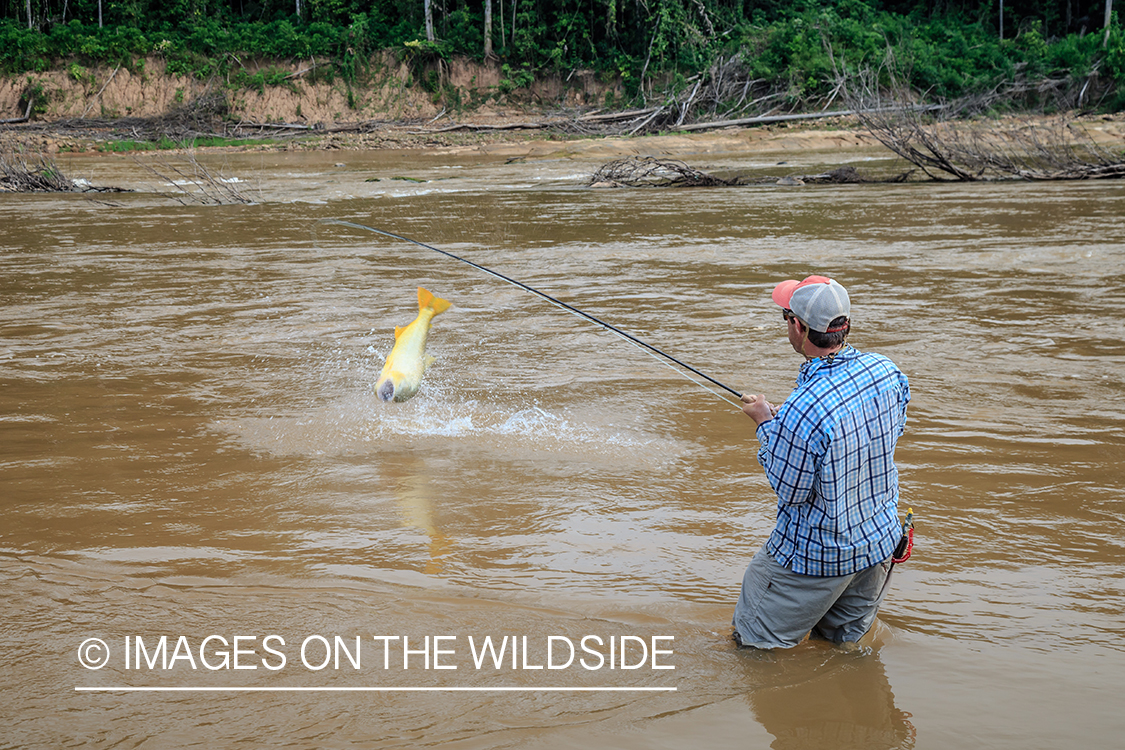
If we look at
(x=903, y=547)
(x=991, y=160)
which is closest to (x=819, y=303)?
(x=903, y=547)

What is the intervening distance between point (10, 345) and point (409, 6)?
35664 millimetres

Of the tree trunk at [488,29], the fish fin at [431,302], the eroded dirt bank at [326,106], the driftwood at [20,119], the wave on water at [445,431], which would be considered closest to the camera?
the fish fin at [431,302]

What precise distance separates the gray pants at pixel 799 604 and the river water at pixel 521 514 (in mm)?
111

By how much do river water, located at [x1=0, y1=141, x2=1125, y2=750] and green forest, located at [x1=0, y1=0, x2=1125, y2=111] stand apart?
79.8 feet

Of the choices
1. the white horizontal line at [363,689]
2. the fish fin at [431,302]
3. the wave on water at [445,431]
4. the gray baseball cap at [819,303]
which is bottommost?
the white horizontal line at [363,689]

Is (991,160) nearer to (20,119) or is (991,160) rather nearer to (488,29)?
(488,29)

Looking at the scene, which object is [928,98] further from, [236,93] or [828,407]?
[828,407]

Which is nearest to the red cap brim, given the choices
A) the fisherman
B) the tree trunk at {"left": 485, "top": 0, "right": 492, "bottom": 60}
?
the fisherman

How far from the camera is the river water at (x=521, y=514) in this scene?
303cm

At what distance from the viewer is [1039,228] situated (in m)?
12.5

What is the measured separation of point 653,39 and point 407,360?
3147 cm

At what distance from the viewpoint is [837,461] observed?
9.12ft

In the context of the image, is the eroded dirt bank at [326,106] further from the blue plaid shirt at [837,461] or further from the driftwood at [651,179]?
the blue plaid shirt at [837,461]

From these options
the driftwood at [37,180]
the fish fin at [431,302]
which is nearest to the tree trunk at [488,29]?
the driftwood at [37,180]
